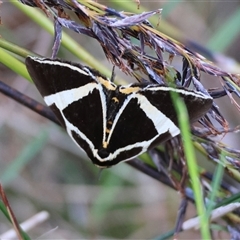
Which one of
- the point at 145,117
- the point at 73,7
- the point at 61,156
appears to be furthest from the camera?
the point at 61,156

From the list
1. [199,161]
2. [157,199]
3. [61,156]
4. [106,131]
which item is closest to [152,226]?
[157,199]

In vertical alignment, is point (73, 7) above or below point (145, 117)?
above

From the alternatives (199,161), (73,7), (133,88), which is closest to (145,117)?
(133,88)

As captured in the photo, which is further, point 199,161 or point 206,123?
point 199,161

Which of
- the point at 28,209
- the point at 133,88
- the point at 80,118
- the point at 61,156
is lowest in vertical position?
the point at 28,209

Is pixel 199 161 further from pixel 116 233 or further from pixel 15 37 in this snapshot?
pixel 15 37

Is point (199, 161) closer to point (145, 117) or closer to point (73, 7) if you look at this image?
point (145, 117)

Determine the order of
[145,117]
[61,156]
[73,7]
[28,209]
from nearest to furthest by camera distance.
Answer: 1. [73,7]
2. [145,117]
3. [28,209]
4. [61,156]
